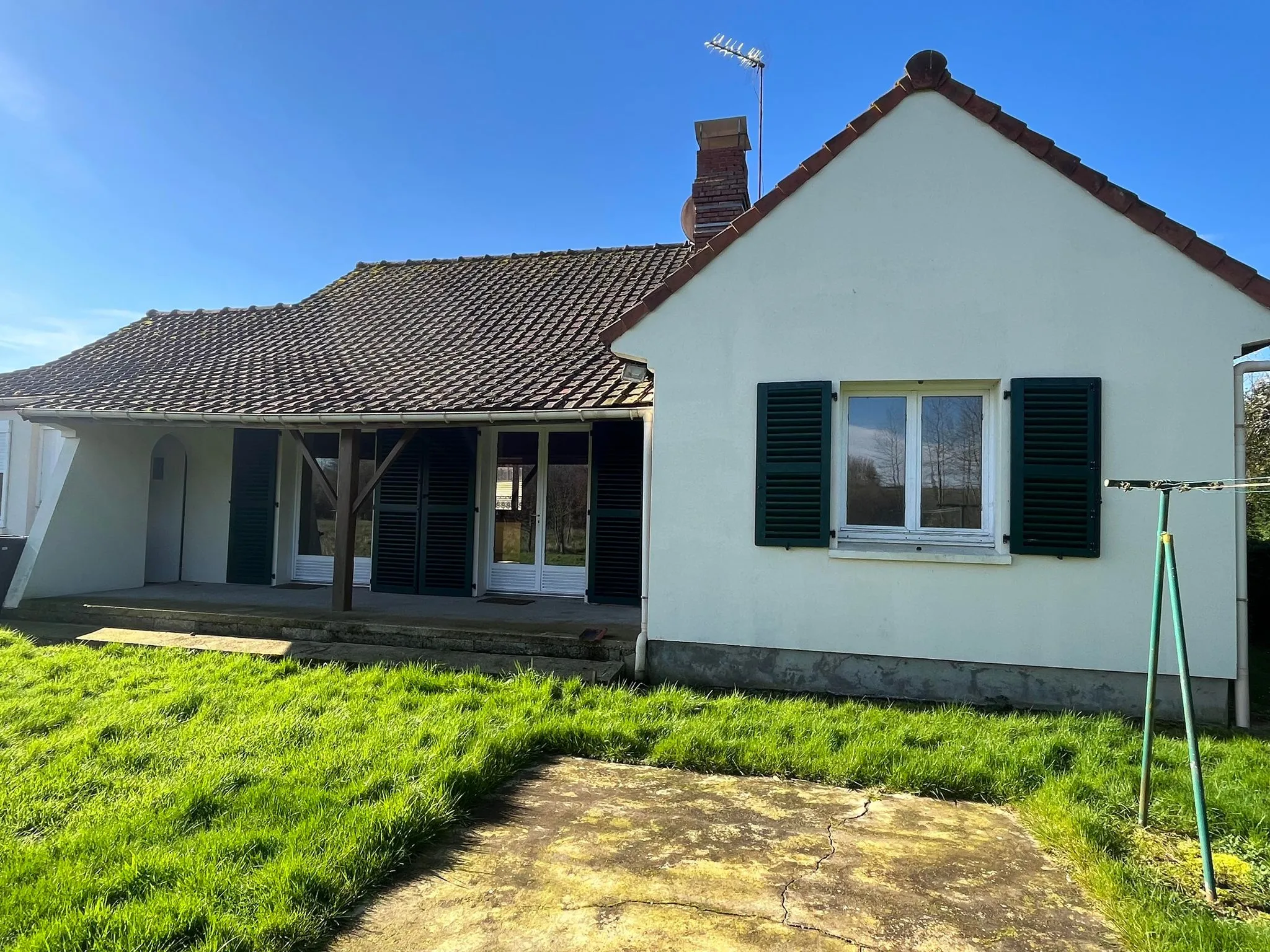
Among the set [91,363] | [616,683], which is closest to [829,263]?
[616,683]

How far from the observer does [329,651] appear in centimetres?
689

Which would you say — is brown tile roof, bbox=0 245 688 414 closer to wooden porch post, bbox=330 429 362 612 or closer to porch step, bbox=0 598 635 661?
wooden porch post, bbox=330 429 362 612

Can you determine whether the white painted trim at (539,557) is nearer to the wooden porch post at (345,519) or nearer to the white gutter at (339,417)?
the white gutter at (339,417)

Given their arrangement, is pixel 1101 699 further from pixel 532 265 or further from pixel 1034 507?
pixel 532 265

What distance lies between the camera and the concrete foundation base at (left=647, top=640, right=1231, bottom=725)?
5.31 m

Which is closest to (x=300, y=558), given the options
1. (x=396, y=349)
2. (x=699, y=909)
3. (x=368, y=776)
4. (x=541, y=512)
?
(x=396, y=349)

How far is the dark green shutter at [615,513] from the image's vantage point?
8.80 metres

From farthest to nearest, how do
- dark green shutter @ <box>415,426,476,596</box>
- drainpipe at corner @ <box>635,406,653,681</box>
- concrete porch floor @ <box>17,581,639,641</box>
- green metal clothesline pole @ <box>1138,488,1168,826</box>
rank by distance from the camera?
dark green shutter @ <box>415,426,476,596</box> → concrete porch floor @ <box>17,581,639,641</box> → drainpipe at corner @ <box>635,406,653,681</box> → green metal clothesline pole @ <box>1138,488,1168,826</box>

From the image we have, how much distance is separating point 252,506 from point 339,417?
3673 mm

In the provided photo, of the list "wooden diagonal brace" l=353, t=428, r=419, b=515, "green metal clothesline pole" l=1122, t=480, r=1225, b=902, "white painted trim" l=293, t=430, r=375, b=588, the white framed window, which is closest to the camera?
"green metal clothesline pole" l=1122, t=480, r=1225, b=902

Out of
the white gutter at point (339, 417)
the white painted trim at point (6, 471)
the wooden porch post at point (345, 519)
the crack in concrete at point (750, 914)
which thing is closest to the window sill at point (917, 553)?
the white gutter at point (339, 417)

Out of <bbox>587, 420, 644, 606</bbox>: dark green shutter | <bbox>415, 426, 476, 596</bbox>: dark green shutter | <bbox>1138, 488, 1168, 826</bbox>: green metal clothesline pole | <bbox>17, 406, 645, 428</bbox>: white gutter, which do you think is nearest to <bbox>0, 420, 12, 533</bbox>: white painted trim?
<bbox>17, 406, 645, 428</bbox>: white gutter

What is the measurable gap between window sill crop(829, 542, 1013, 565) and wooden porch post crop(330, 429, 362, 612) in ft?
17.0

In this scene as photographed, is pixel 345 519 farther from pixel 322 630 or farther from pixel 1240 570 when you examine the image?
pixel 1240 570
